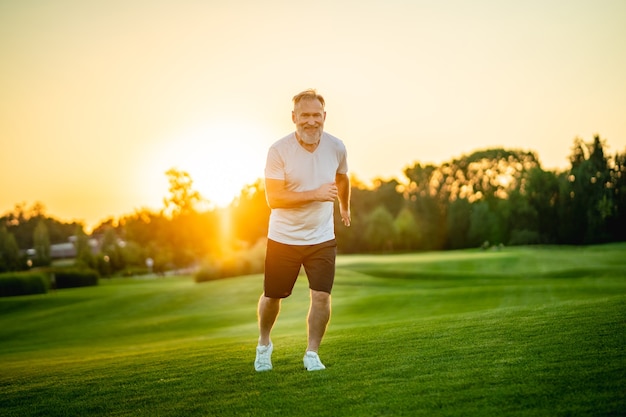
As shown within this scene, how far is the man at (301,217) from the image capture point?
539 centimetres

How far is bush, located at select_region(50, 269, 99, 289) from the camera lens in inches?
1769

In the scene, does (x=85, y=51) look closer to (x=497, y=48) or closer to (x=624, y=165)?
(x=497, y=48)

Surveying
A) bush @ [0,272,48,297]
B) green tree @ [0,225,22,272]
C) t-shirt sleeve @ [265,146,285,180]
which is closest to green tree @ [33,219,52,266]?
green tree @ [0,225,22,272]

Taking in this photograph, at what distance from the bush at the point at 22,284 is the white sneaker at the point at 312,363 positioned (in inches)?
1363

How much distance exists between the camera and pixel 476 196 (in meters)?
76.2

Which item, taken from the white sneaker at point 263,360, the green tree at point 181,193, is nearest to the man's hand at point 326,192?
the white sneaker at point 263,360

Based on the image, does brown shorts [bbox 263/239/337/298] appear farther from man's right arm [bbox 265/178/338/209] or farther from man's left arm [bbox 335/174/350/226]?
man's left arm [bbox 335/174/350/226]

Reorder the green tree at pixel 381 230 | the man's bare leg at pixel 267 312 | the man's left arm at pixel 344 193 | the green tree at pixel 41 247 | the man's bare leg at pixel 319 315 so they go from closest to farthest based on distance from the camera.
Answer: the man's bare leg at pixel 319 315 < the man's bare leg at pixel 267 312 < the man's left arm at pixel 344 193 < the green tree at pixel 41 247 < the green tree at pixel 381 230

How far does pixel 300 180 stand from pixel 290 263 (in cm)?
80

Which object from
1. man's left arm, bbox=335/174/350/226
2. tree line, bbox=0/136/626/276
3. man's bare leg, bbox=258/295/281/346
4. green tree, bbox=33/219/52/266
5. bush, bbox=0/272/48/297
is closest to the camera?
man's bare leg, bbox=258/295/281/346

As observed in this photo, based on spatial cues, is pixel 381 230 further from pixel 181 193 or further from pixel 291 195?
pixel 291 195

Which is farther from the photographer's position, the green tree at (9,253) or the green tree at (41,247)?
the green tree at (41,247)

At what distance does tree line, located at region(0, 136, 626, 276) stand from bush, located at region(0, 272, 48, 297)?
34.7ft

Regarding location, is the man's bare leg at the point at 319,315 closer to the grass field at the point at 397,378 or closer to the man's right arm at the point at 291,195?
the grass field at the point at 397,378
